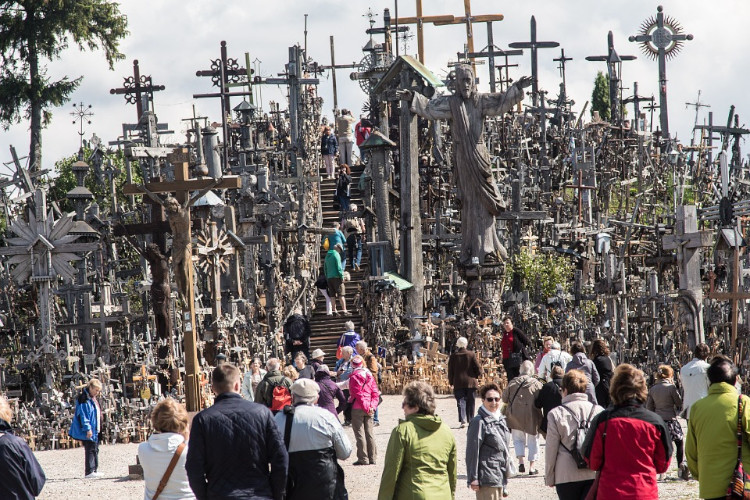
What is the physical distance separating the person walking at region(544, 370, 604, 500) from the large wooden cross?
8.03m

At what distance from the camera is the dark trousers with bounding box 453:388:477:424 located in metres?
16.3

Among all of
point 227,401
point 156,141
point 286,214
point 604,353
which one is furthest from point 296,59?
point 227,401

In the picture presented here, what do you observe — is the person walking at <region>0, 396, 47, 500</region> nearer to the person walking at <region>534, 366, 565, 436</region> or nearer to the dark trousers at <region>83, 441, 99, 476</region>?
the person walking at <region>534, 366, 565, 436</region>

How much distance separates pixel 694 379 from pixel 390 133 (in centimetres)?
2003

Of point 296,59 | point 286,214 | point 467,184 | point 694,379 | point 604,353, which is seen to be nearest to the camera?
point 694,379

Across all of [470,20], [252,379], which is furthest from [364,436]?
[470,20]

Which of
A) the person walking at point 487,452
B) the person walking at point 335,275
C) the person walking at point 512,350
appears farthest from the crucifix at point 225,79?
the person walking at point 487,452

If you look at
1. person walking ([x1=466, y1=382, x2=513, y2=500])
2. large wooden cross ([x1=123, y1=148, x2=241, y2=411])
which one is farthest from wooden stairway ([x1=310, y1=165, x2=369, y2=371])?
person walking ([x1=466, y1=382, x2=513, y2=500])

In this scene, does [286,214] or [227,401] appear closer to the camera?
[227,401]

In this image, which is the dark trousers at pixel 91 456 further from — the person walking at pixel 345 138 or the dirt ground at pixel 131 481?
the person walking at pixel 345 138

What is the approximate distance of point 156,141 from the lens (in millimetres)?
32688

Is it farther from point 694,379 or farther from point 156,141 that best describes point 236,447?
point 156,141

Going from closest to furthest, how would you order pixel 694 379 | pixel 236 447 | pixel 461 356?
pixel 236 447 → pixel 694 379 → pixel 461 356

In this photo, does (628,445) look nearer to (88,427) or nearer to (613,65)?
(88,427)
